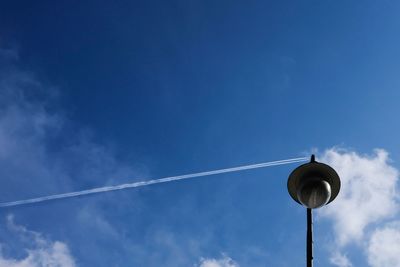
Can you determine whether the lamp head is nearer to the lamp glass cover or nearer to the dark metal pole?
the lamp glass cover

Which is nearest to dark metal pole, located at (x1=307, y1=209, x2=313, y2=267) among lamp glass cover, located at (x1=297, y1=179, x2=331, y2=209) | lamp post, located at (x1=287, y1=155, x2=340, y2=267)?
lamp post, located at (x1=287, y1=155, x2=340, y2=267)

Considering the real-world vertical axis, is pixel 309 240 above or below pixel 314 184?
below

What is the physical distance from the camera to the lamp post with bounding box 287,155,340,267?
9750 mm

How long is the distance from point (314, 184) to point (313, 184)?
0.02m

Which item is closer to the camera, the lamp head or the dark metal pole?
the dark metal pole

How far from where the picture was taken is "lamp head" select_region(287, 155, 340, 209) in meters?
9.75

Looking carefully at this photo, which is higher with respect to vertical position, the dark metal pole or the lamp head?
the lamp head

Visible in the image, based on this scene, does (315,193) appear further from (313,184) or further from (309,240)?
(309,240)

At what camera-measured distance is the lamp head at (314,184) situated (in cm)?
975

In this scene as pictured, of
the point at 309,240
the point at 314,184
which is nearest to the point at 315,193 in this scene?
the point at 314,184

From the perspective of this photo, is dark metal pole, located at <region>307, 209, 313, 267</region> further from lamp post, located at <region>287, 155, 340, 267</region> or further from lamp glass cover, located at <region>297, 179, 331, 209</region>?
lamp glass cover, located at <region>297, 179, 331, 209</region>

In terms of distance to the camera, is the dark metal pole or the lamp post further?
the lamp post

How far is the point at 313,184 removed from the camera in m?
9.80

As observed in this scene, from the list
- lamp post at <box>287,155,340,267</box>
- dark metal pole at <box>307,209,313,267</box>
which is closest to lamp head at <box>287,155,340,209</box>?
lamp post at <box>287,155,340,267</box>
